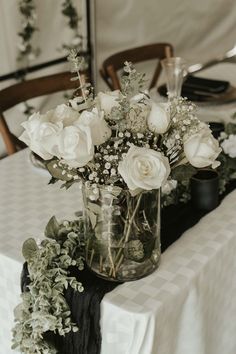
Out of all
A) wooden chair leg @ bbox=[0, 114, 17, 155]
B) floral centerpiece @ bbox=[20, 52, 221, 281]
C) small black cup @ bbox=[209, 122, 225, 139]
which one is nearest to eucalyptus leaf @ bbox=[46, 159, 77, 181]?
floral centerpiece @ bbox=[20, 52, 221, 281]

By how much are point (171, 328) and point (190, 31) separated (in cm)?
288

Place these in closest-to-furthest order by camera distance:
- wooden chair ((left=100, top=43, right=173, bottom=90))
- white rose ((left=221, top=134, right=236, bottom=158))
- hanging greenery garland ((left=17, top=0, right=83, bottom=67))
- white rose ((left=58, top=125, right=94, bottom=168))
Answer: white rose ((left=58, top=125, right=94, bottom=168)), white rose ((left=221, top=134, right=236, bottom=158)), wooden chair ((left=100, top=43, right=173, bottom=90)), hanging greenery garland ((left=17, top=0, right=83, bottom=67))

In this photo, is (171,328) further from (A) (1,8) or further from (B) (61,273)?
(A) (1,8)

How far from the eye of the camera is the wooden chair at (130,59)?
2162 millimetres

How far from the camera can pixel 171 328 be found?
0.94 metres

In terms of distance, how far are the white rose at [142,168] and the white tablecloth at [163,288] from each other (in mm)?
225

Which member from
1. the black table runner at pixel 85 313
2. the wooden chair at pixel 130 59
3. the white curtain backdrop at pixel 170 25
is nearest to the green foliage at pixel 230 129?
A: the black table runner at pixel 85 313

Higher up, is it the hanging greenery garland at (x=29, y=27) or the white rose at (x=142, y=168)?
the white rose at (x=142, y=168)

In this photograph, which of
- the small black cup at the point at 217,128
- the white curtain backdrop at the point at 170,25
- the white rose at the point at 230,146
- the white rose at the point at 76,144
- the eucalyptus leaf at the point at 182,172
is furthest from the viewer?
the white curtain backdrop at the point at 170,25

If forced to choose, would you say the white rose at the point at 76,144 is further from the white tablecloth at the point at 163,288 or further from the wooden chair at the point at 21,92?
the wooden chair at the point at 21,92

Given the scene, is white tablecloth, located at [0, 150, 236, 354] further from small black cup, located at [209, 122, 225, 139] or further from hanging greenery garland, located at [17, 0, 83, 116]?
hanging greenery garland, located at [17, 0, 83, 116]

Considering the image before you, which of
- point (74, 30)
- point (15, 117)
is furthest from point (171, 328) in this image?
point (74, 30)

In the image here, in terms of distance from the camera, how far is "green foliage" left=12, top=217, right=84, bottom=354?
2.94 ft

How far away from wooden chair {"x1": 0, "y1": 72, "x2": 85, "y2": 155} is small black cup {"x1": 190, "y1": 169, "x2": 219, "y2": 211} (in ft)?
2.21
